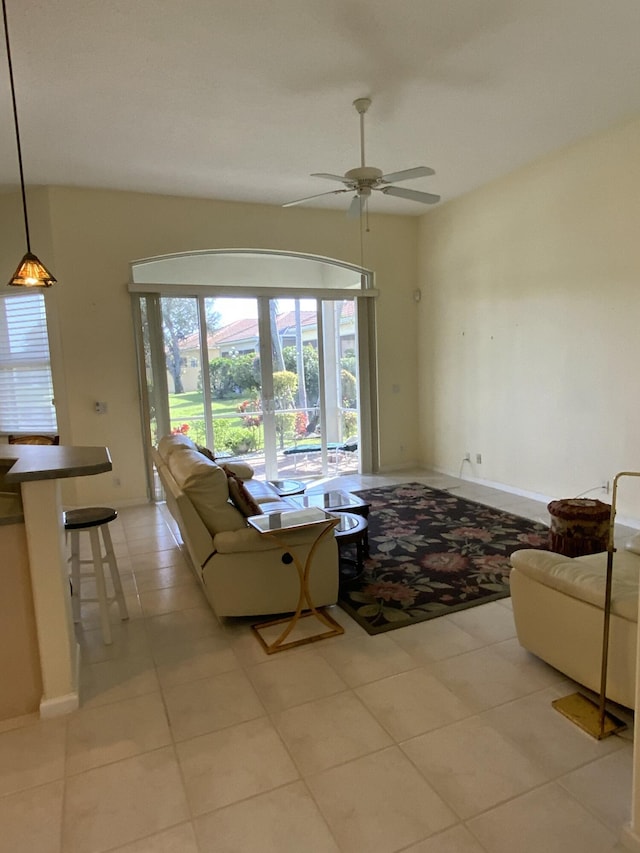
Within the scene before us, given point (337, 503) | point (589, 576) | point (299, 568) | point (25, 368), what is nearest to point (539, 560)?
point (589, 576)

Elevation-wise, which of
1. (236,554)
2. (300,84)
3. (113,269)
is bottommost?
(236,554)

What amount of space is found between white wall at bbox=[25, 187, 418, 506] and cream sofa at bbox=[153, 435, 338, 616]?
2.92m

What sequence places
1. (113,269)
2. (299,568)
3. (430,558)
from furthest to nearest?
(113,269) < (430,558) < (299,568)

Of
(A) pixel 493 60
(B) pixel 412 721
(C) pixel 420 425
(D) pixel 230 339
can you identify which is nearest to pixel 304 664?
(B) pixel 412 721

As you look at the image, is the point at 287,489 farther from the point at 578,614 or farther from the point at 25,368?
the point at 25,368

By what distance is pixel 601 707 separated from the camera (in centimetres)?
211

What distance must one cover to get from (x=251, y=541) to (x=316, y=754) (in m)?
1.12

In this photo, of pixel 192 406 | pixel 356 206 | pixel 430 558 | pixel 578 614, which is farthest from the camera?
pixel 192 406

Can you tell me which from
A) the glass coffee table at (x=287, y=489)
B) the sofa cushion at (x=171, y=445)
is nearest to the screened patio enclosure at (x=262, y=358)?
the glass coffee table at (x=287, y=489)

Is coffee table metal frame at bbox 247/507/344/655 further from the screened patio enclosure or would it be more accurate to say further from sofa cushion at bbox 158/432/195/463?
the screened patio enclosure

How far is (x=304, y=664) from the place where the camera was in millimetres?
2627

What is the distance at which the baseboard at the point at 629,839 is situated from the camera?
1567mm

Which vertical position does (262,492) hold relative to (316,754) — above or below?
above

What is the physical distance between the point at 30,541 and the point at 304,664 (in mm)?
1410
